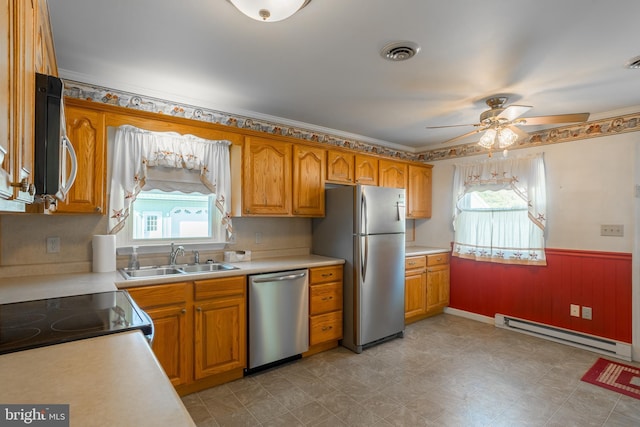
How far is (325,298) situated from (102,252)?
194 centimetres

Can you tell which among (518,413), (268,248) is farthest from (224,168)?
(518,413)

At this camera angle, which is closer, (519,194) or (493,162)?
(519,194)

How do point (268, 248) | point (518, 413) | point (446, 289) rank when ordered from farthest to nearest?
1. point (446, 289)
2. point (268, 248)
3. point (518, 413)

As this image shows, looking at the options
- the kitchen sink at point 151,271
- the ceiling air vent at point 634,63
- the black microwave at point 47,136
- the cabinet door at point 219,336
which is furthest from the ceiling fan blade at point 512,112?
the kitchen sink at point 151,271

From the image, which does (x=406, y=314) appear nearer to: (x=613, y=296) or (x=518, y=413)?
(x=518, y=413)

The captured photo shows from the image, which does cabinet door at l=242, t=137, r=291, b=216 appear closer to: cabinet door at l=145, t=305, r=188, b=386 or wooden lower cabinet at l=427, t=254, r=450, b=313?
cabinet door at l=145, t=305, r=188, b=386

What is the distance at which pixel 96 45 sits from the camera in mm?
2014

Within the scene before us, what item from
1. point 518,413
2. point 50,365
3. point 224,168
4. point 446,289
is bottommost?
point 518,413

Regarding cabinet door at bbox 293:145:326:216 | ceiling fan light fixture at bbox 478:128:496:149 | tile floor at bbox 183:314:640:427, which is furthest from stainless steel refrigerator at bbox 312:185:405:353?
ceiling fan light fixture at bbox 478:128:496:149

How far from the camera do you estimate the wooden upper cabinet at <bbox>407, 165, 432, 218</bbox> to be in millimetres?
4457

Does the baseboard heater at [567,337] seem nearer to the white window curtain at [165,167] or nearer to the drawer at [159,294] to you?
the white window curtain at [165,167]

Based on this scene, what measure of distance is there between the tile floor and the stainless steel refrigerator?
0.83 ft

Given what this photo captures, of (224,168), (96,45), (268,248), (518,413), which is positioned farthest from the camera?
(268,248)

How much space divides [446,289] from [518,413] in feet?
7.43
